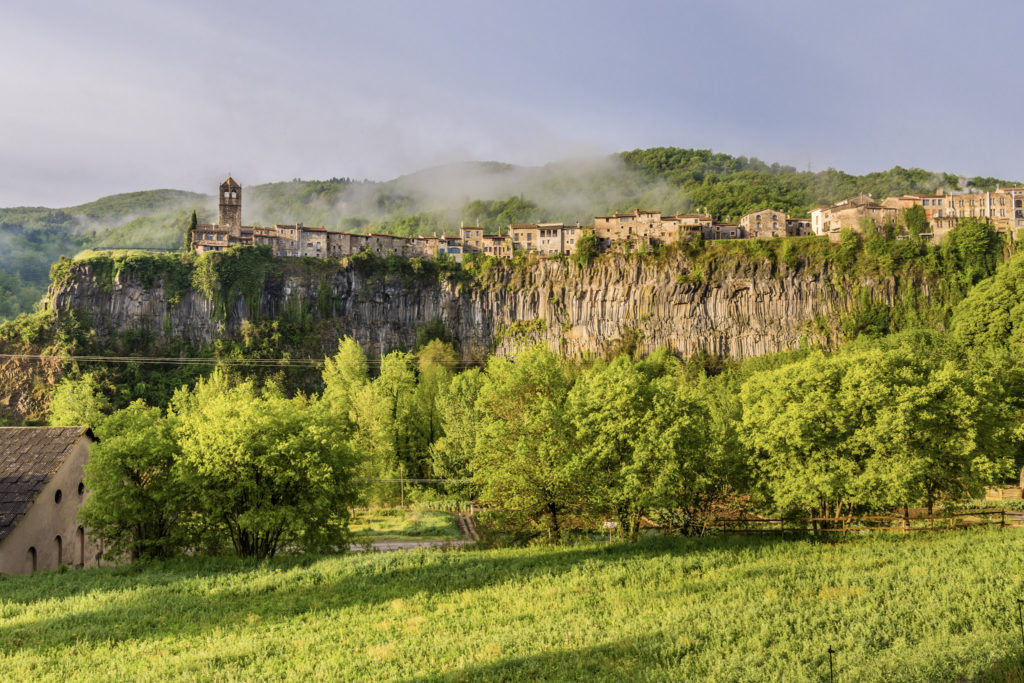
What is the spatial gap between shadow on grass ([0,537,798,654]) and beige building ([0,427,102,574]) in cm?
295

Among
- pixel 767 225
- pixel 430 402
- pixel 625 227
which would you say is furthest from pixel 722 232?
pixel 430 402

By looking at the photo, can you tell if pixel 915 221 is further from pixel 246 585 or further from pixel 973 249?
pixel 246 585

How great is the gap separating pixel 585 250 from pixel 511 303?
50.6 ft

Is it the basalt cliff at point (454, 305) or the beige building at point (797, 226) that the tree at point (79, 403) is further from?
the beige building at point (797, 226)

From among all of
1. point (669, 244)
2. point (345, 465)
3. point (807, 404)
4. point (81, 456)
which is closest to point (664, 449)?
point (807, 404)

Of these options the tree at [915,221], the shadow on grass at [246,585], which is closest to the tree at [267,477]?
the shadow on grass at [246,585]

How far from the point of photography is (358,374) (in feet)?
251

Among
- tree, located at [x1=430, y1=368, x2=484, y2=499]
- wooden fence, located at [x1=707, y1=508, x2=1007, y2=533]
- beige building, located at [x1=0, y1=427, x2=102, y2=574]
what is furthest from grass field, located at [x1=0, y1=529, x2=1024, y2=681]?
tree, located at [x1=430, y1=368, x2=484, y2=499]

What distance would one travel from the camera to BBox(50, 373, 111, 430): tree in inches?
2611

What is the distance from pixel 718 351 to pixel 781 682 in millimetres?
99729

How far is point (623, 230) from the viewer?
126 m

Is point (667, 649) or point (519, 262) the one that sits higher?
point (519, 262)

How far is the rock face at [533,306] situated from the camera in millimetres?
105438

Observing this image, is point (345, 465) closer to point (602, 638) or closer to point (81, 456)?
point (81, 456)
